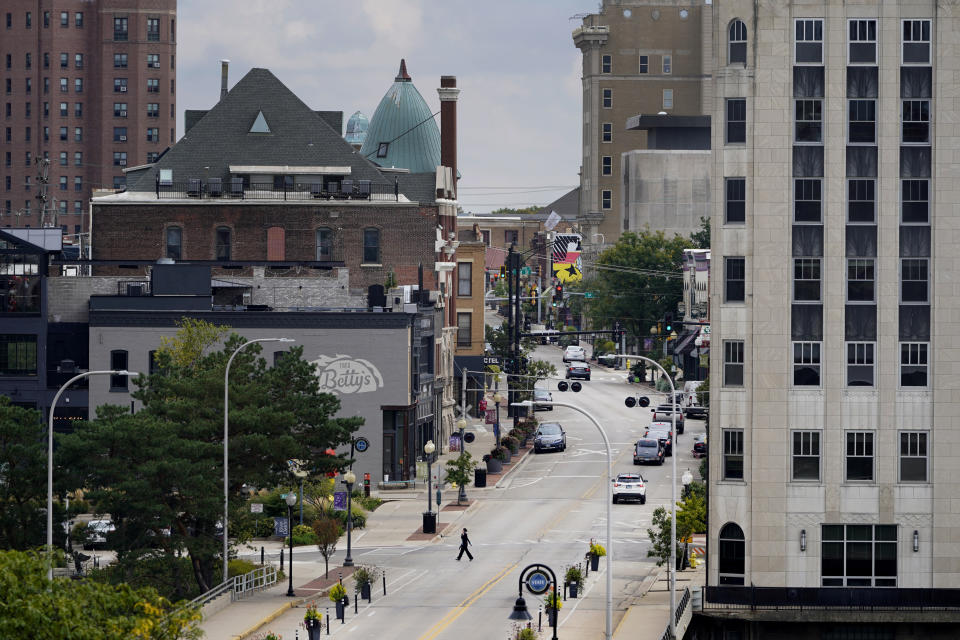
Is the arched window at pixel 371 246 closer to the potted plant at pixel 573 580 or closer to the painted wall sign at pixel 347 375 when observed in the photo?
the painted wall sign at pixel 347 375

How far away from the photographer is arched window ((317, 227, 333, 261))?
109 m

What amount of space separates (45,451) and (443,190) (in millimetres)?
52428

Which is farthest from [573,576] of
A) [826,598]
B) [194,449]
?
[194,449]

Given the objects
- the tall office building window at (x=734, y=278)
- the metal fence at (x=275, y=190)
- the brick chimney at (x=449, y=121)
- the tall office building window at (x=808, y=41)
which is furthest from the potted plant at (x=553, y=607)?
the brick chimney at (x=449, y=121)

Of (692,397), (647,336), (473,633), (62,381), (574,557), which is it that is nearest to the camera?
(473,633)

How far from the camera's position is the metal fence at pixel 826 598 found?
5944 centimetres

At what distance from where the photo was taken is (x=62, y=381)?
91.5 m

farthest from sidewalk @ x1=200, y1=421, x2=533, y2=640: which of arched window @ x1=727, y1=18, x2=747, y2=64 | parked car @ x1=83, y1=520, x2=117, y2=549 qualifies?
arched window @ x1=727, y1=18, x2=747, y2=64

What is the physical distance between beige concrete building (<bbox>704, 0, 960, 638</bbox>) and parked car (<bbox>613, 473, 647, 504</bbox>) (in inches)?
991

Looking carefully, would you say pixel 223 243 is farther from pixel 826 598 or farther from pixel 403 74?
pixel 826 598

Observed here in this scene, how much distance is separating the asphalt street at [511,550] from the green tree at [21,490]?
9.73 meters

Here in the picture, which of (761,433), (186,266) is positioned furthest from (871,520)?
(186,266)

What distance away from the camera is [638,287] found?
163 m

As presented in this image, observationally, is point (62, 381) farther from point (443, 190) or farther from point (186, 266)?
point (443, 190)
